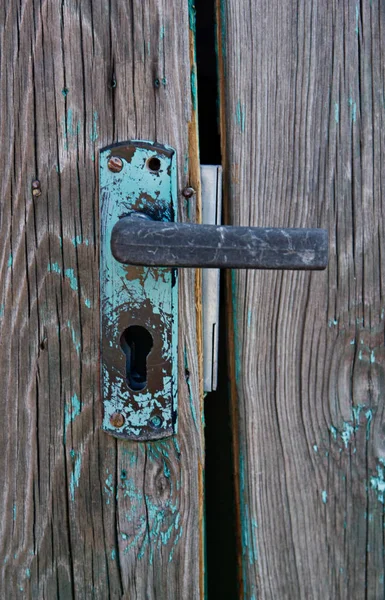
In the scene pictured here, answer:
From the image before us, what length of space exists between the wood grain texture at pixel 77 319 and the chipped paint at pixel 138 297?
0.02 meters

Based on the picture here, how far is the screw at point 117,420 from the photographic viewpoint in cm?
58

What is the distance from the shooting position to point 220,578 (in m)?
0.86

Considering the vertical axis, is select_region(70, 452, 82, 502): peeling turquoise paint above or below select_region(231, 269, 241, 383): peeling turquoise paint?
below

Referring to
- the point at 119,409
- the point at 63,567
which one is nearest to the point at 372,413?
the point at 119,409

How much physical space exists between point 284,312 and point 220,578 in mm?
529

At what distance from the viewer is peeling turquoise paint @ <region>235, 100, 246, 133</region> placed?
0.60 meters

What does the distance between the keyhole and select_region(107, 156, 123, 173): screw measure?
0.59 feet

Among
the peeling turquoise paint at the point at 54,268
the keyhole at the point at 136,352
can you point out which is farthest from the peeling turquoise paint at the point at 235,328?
the peeling turquoise paint at the point at 54,268

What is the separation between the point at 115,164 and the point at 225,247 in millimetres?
184

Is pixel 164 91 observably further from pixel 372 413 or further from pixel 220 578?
pixel 220 578

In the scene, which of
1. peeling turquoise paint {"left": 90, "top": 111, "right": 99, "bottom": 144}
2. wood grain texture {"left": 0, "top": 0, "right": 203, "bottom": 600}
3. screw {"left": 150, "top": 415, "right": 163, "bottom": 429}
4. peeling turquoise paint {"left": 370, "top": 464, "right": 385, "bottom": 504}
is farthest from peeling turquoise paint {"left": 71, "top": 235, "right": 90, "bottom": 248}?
peeling turquoise paint {"left": 370, "top": 464, "right": 385, "bottom": 504}

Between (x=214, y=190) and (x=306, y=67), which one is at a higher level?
(x=306, y=67)

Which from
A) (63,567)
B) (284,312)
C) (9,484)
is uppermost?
(284,312)

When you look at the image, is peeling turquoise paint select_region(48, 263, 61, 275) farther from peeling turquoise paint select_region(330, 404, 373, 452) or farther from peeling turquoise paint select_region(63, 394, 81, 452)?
peeling turquoise paint select_region(330, 404, 373, 452)
